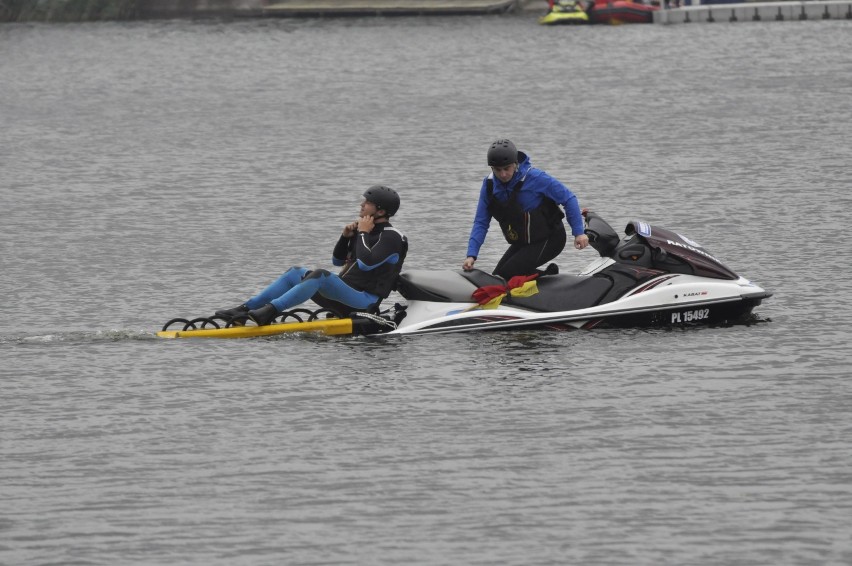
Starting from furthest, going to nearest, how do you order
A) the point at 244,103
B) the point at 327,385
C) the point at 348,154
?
1. the point at 244,103
2. the point at 348,154
3. the point at 327,385

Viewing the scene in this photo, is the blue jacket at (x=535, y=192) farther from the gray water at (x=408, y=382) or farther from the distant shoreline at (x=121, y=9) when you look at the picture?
the distant shoreline at (x=121, y=9)

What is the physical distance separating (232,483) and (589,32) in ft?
226

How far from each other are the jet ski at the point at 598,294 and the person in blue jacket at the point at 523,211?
359mm

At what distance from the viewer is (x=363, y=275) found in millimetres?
17906

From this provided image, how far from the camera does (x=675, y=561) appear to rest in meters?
11.6

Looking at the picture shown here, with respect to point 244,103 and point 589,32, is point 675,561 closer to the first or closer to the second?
point 244,103

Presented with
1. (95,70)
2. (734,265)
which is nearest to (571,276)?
(734,265)

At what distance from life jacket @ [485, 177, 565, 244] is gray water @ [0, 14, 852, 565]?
118 centimetres

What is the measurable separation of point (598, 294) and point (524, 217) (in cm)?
124

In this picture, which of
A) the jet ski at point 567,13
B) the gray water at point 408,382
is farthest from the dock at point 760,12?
the gray water at point 408,382

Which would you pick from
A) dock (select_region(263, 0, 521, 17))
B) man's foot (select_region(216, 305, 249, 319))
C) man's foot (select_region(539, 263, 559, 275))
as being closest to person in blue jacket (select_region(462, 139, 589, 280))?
man's foot (select_region(539, 263, 559, 275))

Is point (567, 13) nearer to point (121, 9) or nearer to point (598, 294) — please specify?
point (121, 9)

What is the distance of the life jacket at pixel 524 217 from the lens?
1830 centimetres

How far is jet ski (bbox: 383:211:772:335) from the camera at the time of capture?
17812 millimetres
